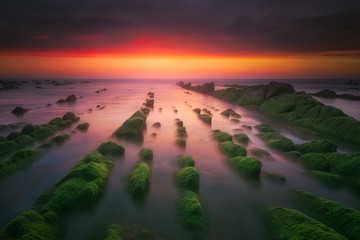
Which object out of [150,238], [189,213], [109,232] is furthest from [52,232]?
[189,213]

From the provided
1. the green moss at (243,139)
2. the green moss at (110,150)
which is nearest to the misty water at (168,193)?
→ the green moss at (110,150)

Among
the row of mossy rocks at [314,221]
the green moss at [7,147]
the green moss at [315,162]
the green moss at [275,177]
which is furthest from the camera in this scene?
the green moss at [7,147]

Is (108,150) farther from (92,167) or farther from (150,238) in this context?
(150,238)

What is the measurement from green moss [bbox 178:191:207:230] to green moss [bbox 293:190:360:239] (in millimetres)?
3834

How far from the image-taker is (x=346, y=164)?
837 centimetres

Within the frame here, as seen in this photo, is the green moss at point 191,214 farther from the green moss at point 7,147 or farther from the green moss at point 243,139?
the green moss at point 7,147

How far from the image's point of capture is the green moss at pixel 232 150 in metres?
10.5

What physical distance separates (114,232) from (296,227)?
5.19 m

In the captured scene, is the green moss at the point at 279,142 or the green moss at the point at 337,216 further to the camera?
the green moss at the point at 279,142

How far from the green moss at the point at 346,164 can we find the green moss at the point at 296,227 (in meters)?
4.87

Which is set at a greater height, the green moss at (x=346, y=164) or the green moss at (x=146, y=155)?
the green moss at (x=346, y=164)

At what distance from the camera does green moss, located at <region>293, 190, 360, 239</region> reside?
5.00m

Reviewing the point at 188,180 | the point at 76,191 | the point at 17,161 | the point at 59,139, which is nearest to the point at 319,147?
the point at 188,180

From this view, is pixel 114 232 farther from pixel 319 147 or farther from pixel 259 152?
pixel 319 147
